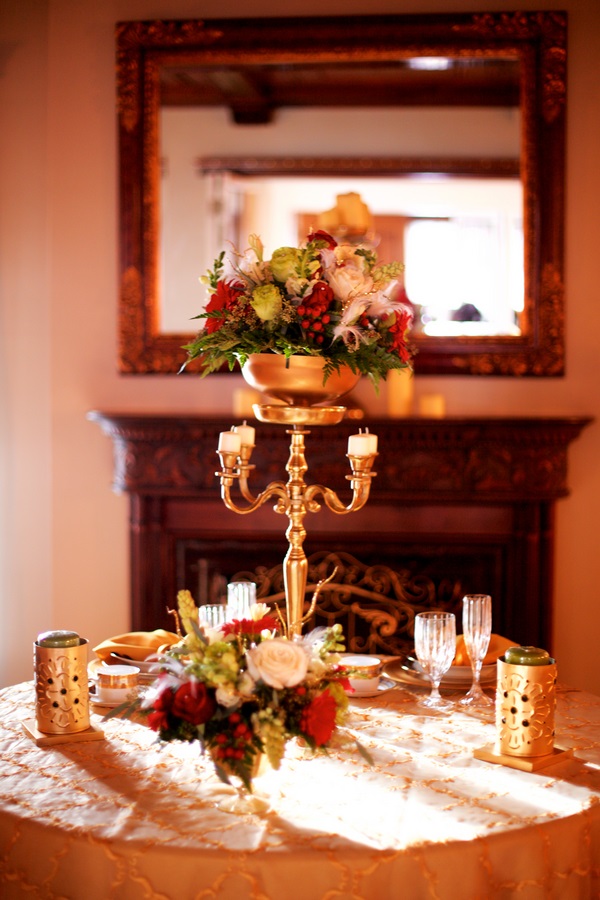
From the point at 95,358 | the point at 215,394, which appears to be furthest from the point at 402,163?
the point at 95,358

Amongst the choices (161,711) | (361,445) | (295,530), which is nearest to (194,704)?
(161,711)

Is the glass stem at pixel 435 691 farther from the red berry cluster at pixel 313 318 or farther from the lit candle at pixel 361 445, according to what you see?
the red berry cluster at pixel 313 318

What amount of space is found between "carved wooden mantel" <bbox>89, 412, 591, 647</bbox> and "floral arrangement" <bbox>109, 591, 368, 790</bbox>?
2153mm

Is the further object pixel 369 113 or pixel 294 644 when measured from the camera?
pixel 369 113

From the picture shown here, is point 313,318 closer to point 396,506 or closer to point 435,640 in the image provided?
point 435,640

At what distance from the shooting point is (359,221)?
384 centimetres

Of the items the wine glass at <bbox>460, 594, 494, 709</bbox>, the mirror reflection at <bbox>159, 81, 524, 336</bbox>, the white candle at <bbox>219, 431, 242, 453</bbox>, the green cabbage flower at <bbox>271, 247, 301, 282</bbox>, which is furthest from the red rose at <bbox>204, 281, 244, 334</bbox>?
the mirror reflection at <bbox>159, 81, 524, 336</bbox>

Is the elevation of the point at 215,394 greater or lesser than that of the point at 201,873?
greater

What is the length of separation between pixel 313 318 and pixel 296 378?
5.2 inches

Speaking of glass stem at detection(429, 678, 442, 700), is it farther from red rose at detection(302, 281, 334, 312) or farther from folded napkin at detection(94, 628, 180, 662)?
red rose at detection(302, 281, 334, 312)

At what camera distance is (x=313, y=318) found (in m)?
1.96

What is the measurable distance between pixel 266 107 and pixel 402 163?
1.88ft

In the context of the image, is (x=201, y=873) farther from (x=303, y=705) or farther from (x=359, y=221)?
(x=359, y=221)

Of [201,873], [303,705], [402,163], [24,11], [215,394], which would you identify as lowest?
[201,873]
